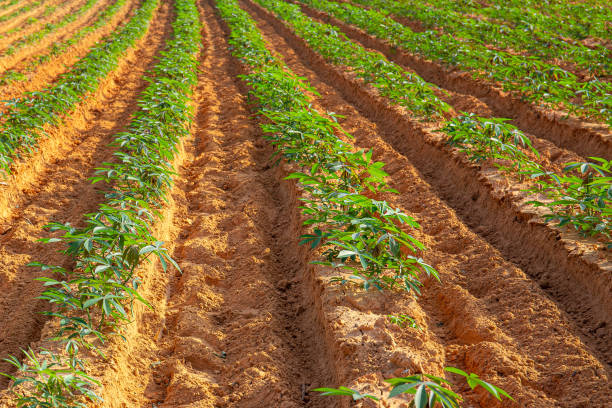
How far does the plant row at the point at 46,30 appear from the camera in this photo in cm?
1059

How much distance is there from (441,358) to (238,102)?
510 centimetres

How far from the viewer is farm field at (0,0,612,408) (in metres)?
2.34

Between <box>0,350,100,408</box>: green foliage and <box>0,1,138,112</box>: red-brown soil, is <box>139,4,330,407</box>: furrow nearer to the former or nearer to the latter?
<box>0,350,100,408</box>: green foliage

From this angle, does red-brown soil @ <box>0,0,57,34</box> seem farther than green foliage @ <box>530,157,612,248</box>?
Yes

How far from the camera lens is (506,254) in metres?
3.41

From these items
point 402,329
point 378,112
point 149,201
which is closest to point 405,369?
point 402,329

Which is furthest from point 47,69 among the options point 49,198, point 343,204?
point 343,204

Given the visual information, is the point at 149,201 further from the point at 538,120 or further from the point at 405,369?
the point at 538,120

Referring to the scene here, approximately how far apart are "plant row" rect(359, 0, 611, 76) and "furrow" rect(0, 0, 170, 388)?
6826 millimetres

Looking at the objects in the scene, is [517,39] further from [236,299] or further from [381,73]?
[236,299]

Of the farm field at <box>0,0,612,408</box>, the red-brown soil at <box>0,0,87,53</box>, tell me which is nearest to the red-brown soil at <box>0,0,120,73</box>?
the red-brown soil at <box>0,0,87,53</box>

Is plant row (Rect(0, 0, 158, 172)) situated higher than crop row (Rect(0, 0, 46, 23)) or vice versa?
crop row (Rect(0, 0, 46, 23))

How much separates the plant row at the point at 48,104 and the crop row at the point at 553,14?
833 centimetres

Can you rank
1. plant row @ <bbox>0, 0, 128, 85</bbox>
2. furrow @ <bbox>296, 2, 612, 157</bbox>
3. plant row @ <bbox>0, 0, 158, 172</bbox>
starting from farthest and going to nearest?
plant row @ <bbox>0, 0, 128, 85</bbox>, furrow @ <bbox>296, 2, 612, 157</bbox>, plant row @ <bbox>0, 0, 158, 172</bbox>
